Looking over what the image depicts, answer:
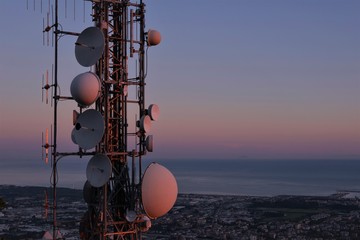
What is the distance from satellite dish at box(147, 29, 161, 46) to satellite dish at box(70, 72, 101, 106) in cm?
114

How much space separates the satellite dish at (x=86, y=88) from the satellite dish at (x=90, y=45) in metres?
0.28

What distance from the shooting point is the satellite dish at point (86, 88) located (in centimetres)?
610

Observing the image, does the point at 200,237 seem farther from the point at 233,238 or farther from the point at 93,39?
the point at 93,39

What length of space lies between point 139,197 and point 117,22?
244 cm

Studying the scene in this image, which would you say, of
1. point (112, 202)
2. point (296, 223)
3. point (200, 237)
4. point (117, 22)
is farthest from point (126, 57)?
point (296, 223)

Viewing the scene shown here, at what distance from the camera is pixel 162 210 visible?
671 cm

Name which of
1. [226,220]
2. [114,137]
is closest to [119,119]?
[114,137]

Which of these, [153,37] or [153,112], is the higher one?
[153,37]

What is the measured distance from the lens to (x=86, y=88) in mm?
6090

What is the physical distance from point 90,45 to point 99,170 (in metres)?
1.59

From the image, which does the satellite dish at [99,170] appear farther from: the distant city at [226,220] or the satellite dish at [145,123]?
the distant city at [226,220]

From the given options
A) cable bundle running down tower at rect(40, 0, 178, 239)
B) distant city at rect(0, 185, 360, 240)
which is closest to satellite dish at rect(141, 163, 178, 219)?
cable bundle running down tower at rect(40, 0, 178, 239)

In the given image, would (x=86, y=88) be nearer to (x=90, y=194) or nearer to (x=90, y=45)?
(x=90, y=45)

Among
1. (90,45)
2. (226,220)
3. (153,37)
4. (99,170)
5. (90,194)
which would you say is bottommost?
(226,220)
